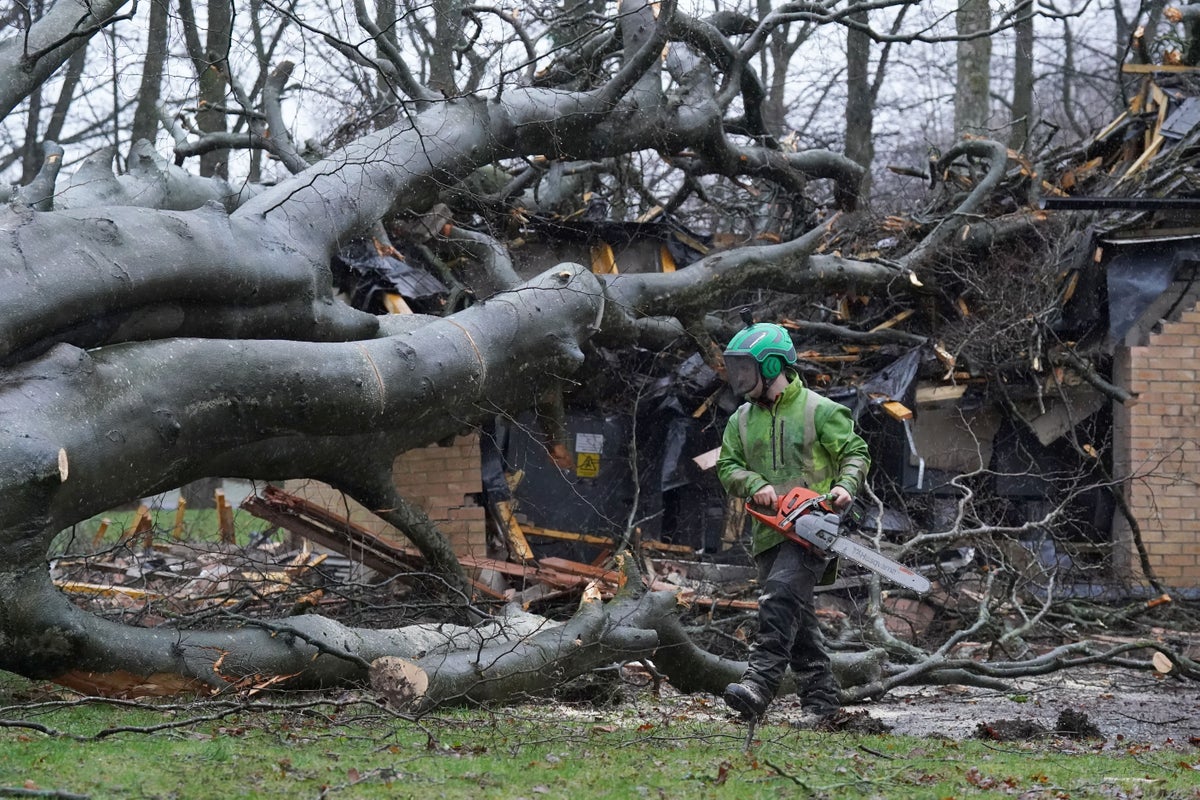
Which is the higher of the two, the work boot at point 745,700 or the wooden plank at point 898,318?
the wooden plank at point 898,318

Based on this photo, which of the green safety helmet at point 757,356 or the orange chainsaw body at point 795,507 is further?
the green safety helmet at point 757,356

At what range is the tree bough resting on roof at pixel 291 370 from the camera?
16.8 feet

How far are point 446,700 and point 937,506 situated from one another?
22.8 feet

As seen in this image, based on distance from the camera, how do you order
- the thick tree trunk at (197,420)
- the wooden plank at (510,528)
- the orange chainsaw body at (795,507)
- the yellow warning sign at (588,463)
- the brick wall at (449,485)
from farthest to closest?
the yellow warning sign at (588,463) < the brick wall at (449,485) < the wooden plank at (510,528) < the orange chainsaw body at (795,507) < the thick tree trunk at (197,420)

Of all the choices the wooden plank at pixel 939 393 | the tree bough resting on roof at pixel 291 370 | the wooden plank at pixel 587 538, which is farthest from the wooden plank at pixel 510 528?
the wooden plank at pixel 939 393

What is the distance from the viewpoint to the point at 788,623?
5359 millimetres

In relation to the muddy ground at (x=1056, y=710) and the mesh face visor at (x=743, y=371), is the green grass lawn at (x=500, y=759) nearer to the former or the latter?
the muddy ground at (x=1056, y=710)

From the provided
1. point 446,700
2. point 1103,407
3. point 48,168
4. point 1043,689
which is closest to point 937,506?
point 1103,407

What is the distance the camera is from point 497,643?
19.4 feet

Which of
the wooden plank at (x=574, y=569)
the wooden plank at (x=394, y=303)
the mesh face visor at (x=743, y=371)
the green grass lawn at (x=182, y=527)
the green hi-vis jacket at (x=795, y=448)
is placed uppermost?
the wooden plank at (x=394, y=303)

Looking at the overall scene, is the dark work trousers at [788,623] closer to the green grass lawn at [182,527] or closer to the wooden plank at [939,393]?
the wooden plank at [939,393]

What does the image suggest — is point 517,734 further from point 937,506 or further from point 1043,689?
point 937,506

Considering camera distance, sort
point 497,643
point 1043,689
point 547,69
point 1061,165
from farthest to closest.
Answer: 1. point 1061,165
2. point 547,69
3. point 1043,689
4. point 497,643

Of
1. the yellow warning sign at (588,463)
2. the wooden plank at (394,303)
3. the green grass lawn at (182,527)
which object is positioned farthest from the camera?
the yellow warning sign at (588,463)
